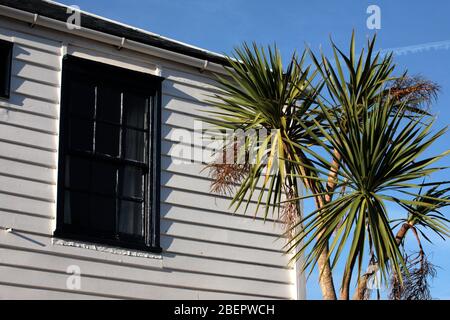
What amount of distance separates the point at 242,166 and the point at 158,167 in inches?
40.7

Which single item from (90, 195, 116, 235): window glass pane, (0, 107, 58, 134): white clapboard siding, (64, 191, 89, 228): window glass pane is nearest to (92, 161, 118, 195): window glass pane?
(90, 195, 116, 235): window glass pane

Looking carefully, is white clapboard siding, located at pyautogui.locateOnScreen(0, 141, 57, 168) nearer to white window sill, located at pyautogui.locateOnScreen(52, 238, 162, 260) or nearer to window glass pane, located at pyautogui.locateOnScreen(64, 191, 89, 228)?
window glass pane, located at pyautogui.locateOnScreen(64, 191, 89, 228)

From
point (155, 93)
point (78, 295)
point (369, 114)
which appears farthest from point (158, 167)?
point (369, 114)

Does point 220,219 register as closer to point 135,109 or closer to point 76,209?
point 135,109

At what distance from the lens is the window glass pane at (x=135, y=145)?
11.6 metres

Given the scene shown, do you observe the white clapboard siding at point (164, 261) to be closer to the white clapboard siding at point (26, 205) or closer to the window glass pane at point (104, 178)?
the white clapboard siding at point (26, 205)

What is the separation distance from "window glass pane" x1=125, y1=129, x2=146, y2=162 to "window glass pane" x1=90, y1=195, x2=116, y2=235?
2.29 feet

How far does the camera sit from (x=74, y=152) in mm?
11078

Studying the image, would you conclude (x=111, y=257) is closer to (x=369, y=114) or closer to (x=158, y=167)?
(x=158, y=167)

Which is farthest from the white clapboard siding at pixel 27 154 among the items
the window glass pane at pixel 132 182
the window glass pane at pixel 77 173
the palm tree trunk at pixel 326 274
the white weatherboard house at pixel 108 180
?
the palm tree trunk at pixel 326 274

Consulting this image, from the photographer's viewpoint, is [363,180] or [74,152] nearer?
[363,180]

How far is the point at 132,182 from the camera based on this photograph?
11.5m

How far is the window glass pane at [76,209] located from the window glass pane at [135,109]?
4.08 ft

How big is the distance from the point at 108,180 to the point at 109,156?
0.29 metres
